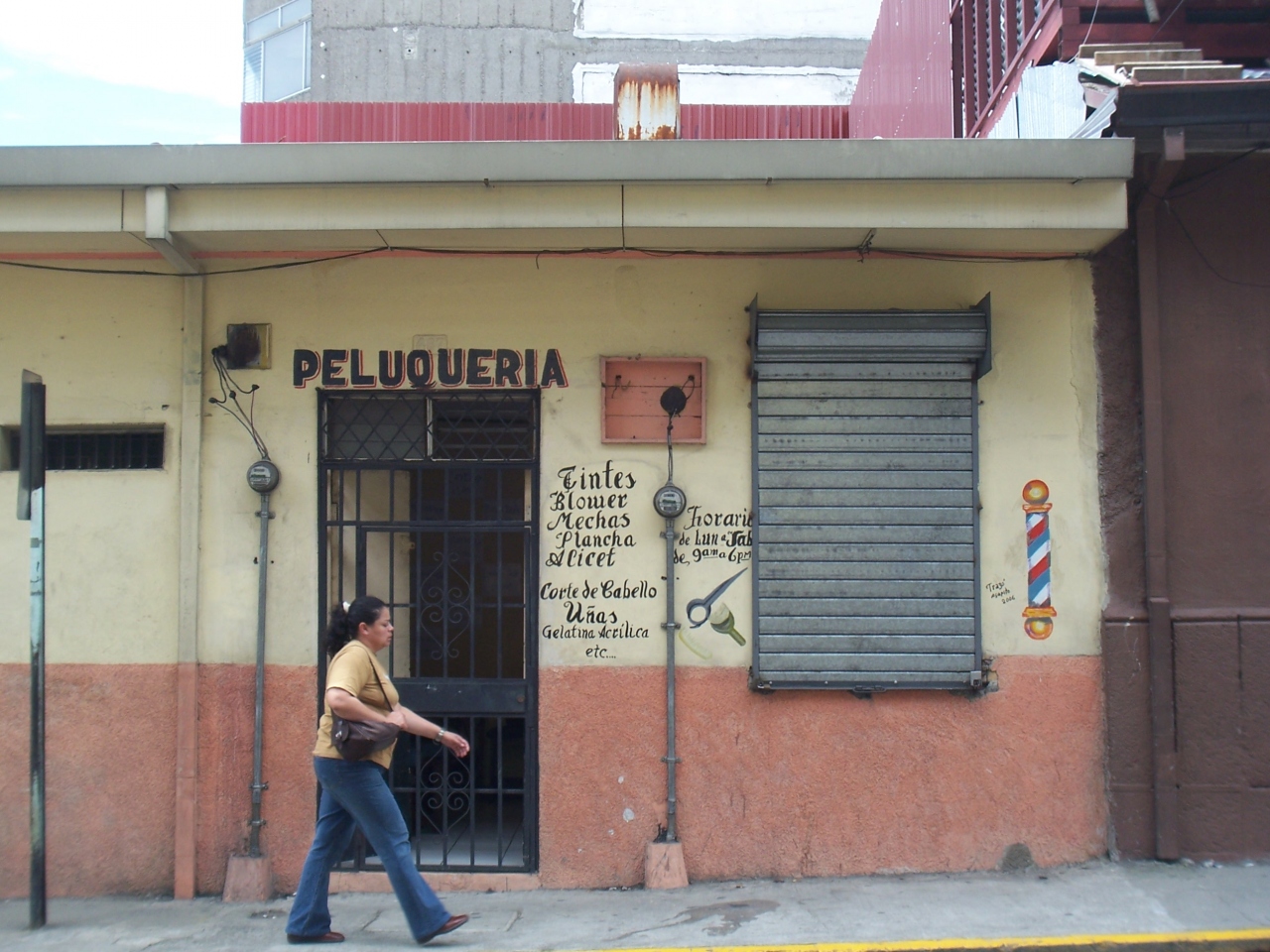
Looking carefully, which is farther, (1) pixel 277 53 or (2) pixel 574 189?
(1) pixel 277 53

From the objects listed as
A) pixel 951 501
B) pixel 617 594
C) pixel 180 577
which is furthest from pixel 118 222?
pixel 951 501

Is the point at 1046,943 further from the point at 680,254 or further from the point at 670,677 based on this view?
the point at 680,254

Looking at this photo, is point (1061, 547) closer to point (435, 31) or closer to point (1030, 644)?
point (1030, 644)

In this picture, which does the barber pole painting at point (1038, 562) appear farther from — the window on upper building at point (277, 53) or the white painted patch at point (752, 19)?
the window on upper building at point (277, 53)

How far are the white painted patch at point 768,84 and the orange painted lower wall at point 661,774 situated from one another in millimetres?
13163

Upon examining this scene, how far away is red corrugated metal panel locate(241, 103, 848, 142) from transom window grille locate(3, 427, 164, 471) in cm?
519

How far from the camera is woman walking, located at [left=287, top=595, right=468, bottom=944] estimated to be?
477 cm

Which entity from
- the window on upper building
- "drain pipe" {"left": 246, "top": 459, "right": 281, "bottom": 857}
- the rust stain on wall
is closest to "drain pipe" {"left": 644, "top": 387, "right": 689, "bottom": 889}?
the rust stain on wall

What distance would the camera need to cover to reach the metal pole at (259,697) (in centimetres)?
590

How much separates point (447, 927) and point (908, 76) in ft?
29.7

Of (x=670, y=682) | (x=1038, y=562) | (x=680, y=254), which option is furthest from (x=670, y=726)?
(x=680, y=254)

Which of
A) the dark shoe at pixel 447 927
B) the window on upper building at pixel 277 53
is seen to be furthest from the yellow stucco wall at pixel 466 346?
the window on upper building at pixel 277 53

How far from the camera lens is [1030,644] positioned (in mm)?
5879

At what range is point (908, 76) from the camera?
1038cm
